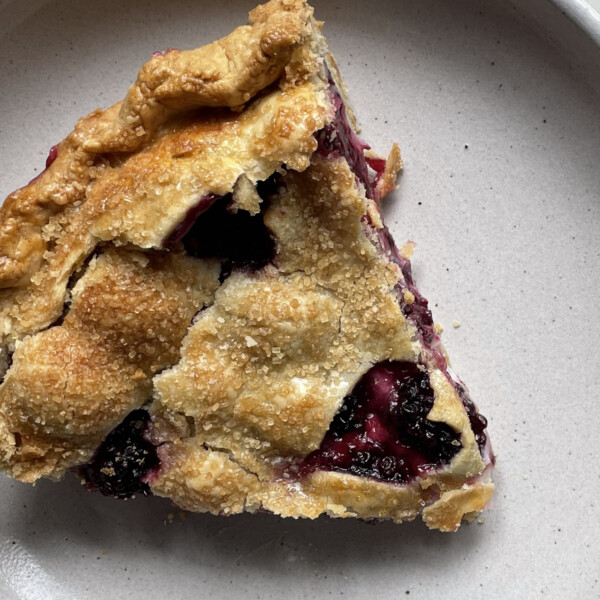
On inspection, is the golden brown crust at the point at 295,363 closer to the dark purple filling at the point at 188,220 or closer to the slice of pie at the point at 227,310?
the slice of pie at the point at 227,310

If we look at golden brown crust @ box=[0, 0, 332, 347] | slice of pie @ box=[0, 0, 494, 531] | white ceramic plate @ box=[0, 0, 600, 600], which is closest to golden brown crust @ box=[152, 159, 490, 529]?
slice of pie @ box=[0, 0, 494, 531]

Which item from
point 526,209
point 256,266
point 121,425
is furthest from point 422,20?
point 121,425

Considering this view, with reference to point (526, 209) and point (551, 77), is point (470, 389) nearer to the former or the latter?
point (526, 209)

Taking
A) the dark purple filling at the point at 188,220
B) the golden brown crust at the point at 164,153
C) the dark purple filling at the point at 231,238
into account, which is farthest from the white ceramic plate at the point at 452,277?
the dark purple filling at the point at 188,220

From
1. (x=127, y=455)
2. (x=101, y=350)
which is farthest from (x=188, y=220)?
(x=127, y=455)

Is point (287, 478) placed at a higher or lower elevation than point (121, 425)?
higher

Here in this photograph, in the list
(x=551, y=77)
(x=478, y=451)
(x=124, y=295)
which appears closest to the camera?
(x=124, y=295)

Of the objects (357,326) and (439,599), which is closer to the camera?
(357,326)

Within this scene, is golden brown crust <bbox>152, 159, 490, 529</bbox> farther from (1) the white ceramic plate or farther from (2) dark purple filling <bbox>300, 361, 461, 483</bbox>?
(1) the white ceramic plate
